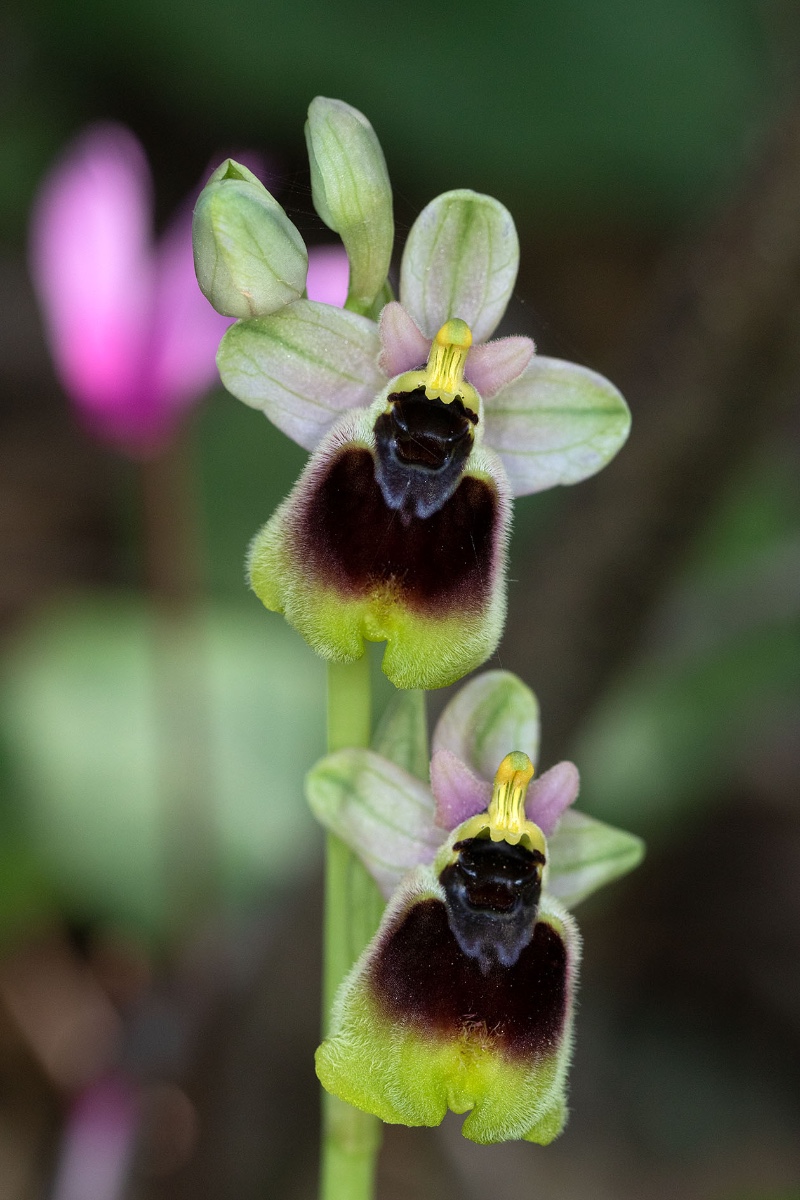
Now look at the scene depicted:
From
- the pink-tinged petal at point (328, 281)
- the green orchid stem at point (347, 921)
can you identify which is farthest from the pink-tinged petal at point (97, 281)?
the green orchid stem at point (347, 921)

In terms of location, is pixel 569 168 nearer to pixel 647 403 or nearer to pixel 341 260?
pixel 647 403

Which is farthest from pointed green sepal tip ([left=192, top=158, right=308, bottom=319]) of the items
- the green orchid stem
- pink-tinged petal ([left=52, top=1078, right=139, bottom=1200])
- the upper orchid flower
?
pink-tinged petal ([left=52, top=1078, right=139, bottom=1200])

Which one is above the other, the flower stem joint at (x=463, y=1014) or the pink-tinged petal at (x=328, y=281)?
the pink-tinged petal at (x=328, y=281)

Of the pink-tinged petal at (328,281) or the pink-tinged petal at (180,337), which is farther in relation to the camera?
the pink-tinged petal at (180,337)

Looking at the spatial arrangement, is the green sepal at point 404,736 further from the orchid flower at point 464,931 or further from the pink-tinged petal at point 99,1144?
the pink-tinged petal at point 99,1144

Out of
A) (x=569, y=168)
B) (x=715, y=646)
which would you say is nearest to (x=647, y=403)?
(x=715, y=646)

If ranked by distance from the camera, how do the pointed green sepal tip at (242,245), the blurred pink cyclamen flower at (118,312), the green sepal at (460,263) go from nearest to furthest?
the pointed green sepal tip at (242,245)
the green sepal at (460,263)
the blurred pink cyclamen flower at (118,312)
